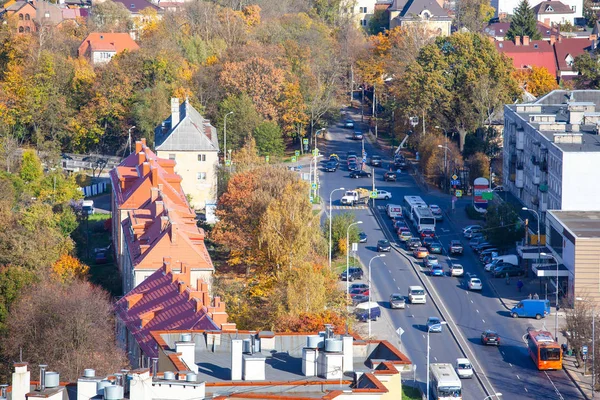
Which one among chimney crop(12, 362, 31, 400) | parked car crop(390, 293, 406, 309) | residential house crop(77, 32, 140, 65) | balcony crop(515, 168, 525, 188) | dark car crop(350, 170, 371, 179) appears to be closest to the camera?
chimney crop(12, 362, 31, 400)

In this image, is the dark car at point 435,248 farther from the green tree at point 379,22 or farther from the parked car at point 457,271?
the green tree at point 379,22

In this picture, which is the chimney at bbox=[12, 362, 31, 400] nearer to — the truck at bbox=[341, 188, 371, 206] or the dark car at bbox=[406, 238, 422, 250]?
the dark car at bbox=[406, 238, 422, 250]

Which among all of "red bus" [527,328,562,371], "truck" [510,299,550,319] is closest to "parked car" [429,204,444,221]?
"truck" [510,299,550,319]

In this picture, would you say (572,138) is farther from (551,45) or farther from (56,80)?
(551,45)

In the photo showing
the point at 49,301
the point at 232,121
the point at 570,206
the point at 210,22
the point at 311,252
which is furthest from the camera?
the point at 210,22

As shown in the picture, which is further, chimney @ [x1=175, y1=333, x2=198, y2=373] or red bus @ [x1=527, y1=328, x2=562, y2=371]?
red bus @ [x1=527, y1=328, x2=562, y2=371]

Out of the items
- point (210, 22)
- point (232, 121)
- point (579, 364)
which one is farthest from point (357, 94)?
point (579, 364)
